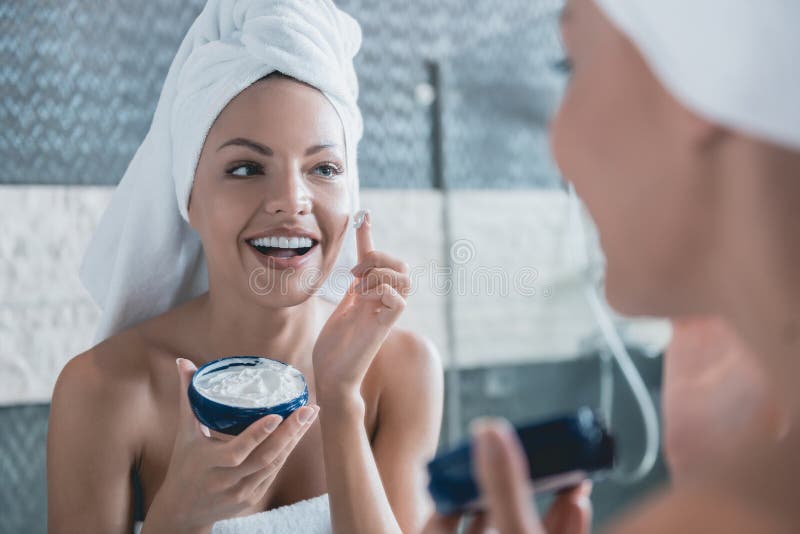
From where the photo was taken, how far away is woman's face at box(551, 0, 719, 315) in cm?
45

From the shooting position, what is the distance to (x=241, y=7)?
1031mm

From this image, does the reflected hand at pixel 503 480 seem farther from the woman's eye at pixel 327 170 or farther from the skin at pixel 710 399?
the woman's eye at pixel 327 170

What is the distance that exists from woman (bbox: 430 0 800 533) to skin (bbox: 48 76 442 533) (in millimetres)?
523

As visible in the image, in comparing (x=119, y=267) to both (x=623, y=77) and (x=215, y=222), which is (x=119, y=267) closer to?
(x=215, y=222)

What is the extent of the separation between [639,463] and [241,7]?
1760 mm

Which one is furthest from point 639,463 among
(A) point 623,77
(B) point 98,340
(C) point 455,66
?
(A) point 623,77

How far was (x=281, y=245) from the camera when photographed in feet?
3.38

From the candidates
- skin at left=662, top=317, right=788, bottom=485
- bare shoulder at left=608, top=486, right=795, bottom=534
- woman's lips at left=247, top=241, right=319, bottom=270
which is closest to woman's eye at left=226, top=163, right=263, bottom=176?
woman's lips at left=247, top=241, right=319, bottom=270

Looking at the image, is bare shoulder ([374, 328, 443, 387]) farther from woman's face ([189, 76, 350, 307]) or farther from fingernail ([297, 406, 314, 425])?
fingernail ([297, 406, 314, 425])

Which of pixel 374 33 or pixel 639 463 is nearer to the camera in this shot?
pixel 374 33

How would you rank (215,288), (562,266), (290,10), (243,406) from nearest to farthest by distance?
(243,406), (290,10), (215,288), (562,266)

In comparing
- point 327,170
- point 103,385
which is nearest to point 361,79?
point 327,170

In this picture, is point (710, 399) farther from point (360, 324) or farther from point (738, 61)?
point (360, 324)

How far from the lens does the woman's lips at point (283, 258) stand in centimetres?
102
